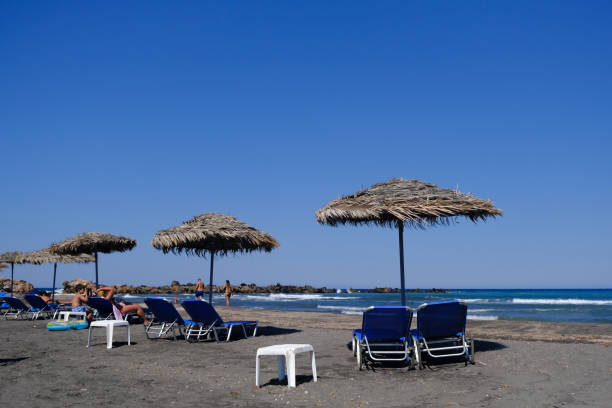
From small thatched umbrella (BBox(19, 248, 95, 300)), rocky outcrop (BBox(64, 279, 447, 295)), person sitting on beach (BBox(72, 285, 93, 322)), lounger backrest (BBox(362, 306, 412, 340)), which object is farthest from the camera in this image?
rocky outcrop (BBox(64, 279, 447, 295))

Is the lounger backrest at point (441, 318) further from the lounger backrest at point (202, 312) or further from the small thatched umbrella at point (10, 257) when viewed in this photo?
the small thatched umbrella at point (10, 257)

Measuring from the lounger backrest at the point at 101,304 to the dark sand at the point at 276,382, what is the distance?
165cm

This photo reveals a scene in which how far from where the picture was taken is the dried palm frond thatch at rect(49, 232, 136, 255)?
14.9 meters

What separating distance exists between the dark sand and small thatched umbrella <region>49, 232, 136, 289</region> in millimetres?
6664

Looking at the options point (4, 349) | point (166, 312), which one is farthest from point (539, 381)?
point (4, 349)

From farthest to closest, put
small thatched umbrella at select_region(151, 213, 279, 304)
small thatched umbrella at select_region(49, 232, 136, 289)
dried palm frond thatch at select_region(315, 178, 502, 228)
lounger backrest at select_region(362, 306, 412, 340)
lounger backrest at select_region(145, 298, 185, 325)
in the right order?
1. small thatched umbrella at select_region(49, 232, 136, 289)
2. small thatched umbrella at select_region(151, 213, 279, 304)
3. lounger backrest at select_region(145, 298, 185, 325)
4. dried palm frond thatch at select_region(315, 178, 502, 228)
5. lounger backrest at select_region(362, 306, 412, 340)

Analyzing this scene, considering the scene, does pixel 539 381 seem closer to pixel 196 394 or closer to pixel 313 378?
pixel 313 378

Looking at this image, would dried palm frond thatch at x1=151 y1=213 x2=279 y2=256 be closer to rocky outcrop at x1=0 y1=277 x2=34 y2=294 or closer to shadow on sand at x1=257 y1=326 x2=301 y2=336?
shadow on sand at x1=257 y1=326 x2=301 y2=336

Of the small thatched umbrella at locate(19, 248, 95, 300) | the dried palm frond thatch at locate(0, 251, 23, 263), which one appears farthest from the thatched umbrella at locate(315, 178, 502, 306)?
the dried palm frond thatch at locate(0, 251, 23, 263)

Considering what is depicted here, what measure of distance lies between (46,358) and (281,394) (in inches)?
154

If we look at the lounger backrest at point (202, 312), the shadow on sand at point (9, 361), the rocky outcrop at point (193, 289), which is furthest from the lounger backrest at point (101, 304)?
the rocky outcrop at point (193, 289)

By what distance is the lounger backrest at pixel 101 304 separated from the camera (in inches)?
394

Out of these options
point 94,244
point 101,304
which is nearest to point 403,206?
point 101,304

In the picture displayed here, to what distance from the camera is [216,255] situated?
36.3 feet
